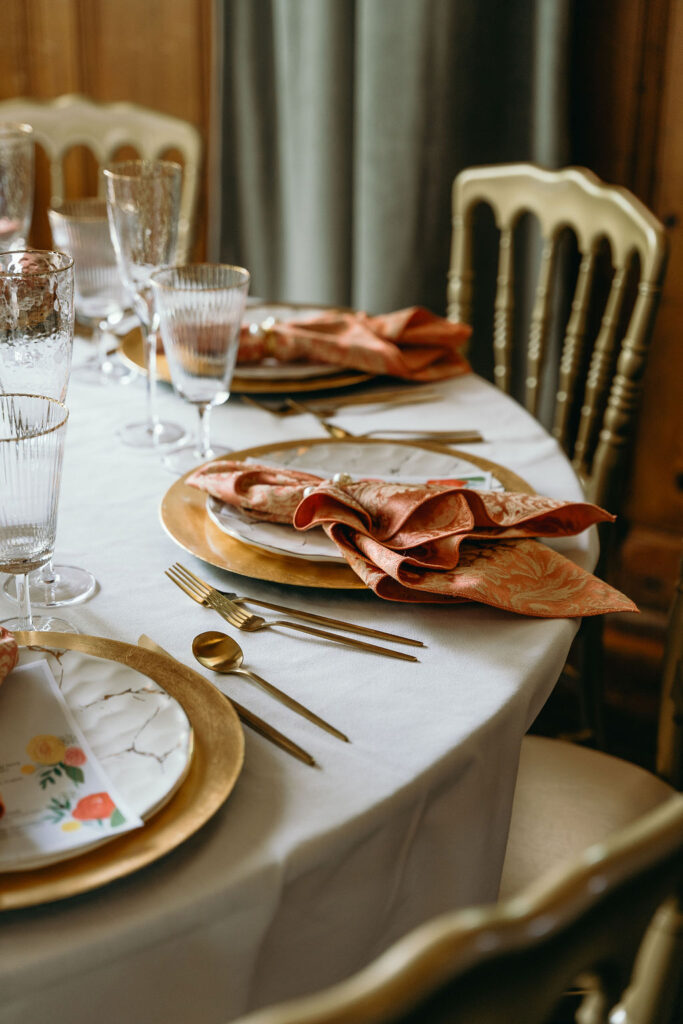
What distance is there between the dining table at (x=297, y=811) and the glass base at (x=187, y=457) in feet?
0.31

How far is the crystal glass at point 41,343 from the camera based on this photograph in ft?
2.64

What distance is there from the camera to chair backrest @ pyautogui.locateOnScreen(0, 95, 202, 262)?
1.99 m

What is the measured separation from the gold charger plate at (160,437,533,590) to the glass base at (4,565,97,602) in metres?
0.08

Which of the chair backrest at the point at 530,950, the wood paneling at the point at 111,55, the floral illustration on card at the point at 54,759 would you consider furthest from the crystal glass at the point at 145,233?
the wood paneling at the point at 111,55

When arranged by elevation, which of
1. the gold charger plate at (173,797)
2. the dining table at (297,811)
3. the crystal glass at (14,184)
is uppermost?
the crystal glass at (14,184)

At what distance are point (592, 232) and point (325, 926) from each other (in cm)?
116

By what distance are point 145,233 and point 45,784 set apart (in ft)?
2.32

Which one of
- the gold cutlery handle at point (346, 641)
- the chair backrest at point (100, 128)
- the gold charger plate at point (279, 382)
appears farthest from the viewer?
the chair backrest at point (100, 128)

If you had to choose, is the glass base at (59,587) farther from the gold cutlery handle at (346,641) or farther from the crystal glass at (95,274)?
the crystal glass at (95,274)

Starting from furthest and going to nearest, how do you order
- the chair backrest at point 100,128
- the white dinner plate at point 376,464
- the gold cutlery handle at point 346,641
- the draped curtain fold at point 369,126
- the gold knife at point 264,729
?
the chair backrest at point 100,128 < the draped curtain fold at point 369,126 < the white dinner plate at point 376,464 < the gold cutlery handle at point 346,641 < the gold knife at point 264,729

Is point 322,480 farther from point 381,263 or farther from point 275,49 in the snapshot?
point 275,49

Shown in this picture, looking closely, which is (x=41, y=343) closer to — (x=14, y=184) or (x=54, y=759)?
(x=54, y=759)

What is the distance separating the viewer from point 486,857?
0.69 meters

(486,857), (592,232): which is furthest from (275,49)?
(486,857)
